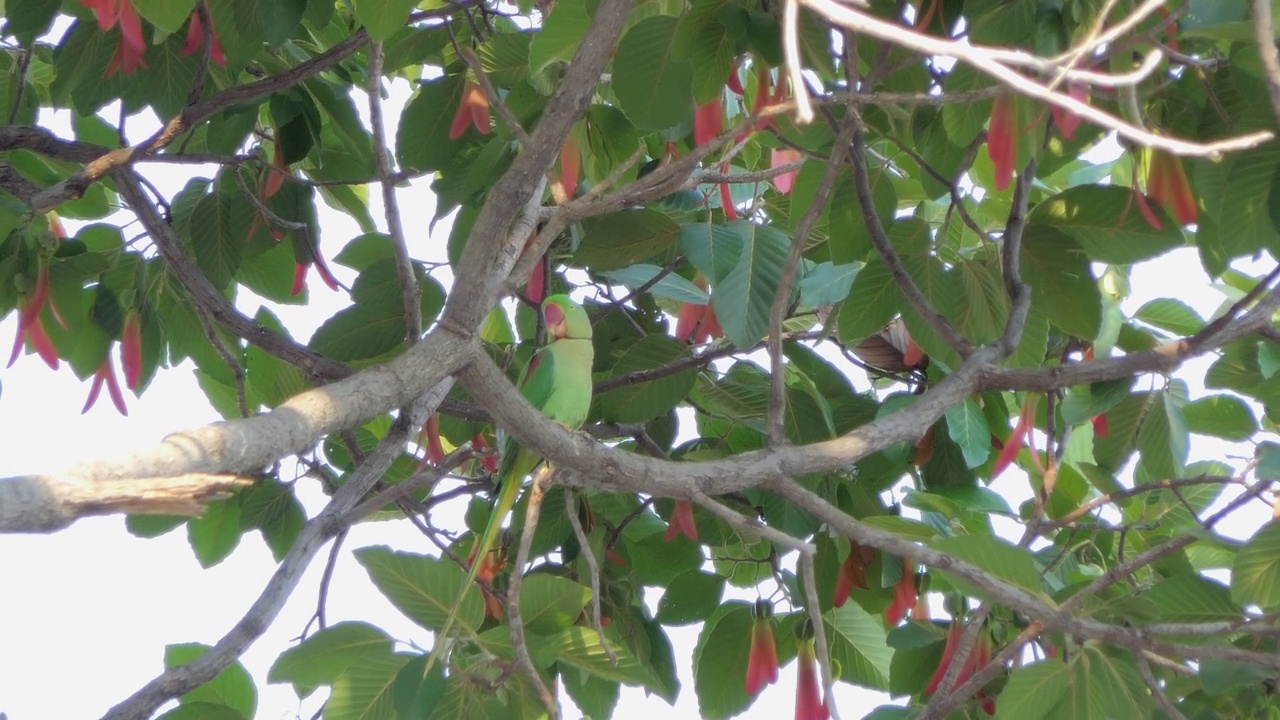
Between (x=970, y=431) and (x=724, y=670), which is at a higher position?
(x=970, y=431)

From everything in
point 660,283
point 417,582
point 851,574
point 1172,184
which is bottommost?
point 417,582

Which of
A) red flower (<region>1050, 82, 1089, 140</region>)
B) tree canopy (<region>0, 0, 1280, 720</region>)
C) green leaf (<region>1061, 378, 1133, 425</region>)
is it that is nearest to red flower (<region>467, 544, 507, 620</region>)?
tree canopy (<region>0, 0, 1280, 720</region>)

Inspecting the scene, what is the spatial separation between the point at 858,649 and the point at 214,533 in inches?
65.2

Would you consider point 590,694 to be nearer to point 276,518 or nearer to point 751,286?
point 276,518

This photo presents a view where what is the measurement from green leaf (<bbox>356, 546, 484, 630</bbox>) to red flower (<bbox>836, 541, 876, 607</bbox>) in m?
0.88

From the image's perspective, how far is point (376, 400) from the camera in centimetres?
127

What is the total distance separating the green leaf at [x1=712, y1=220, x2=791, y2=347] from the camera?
81.0 inches

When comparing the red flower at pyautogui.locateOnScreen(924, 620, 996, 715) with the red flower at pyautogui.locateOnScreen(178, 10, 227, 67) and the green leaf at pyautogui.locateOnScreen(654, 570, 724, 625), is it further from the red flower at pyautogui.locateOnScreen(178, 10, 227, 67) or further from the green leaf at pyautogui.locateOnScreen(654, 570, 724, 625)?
the red flower at pyautogui.locateOnScreen(178, 10, 227, 67)

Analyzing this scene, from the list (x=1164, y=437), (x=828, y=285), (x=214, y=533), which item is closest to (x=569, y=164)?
(x=828, y=285)

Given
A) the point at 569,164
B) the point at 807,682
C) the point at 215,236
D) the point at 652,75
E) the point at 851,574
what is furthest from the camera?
the point at 215,236

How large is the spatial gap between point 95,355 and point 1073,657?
2.14 m

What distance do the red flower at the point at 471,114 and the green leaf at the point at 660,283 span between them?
0.47m

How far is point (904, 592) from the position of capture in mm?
2344

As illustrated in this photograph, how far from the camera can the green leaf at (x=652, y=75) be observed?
1.79m
